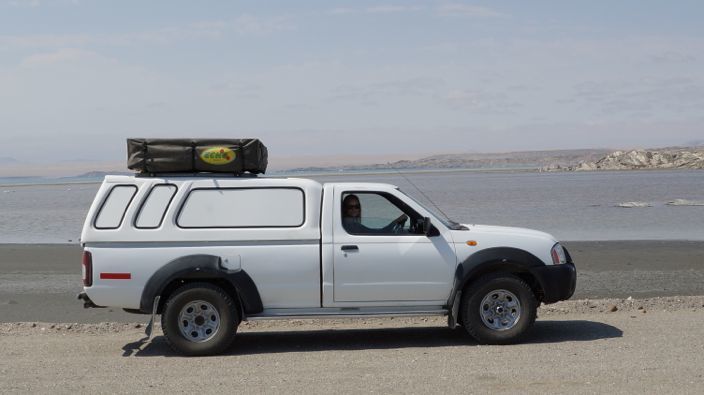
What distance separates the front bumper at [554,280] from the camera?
390 inches

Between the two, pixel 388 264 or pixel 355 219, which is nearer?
pixel 388 264

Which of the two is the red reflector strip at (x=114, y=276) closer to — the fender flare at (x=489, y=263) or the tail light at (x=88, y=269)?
the tail light at (x=88, y=269)

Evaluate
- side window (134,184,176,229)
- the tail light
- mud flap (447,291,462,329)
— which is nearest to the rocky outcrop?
mud flap (447,291,462,329)

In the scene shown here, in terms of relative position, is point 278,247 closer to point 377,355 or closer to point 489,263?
point 377,355

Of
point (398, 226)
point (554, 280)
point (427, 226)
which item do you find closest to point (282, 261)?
point (398, 226)

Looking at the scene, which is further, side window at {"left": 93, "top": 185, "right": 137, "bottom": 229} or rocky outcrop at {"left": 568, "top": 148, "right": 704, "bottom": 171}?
rocky outcrop at {"left": 568, "top": 148, "right": 704, "bottom": 171}

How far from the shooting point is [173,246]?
962 centimetres

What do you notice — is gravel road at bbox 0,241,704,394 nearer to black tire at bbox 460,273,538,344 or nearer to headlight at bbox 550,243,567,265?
black tire at bbox 460,273,538,344

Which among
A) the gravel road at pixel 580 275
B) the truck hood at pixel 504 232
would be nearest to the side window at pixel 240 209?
the truck hood at pixel 504 232

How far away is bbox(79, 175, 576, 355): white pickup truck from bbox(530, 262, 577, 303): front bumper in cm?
1

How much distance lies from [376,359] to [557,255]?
93.9 inches

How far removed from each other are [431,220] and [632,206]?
3393cm

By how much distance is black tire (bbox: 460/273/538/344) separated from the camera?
9.79 meters

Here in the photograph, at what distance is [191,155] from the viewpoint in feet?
32.3
